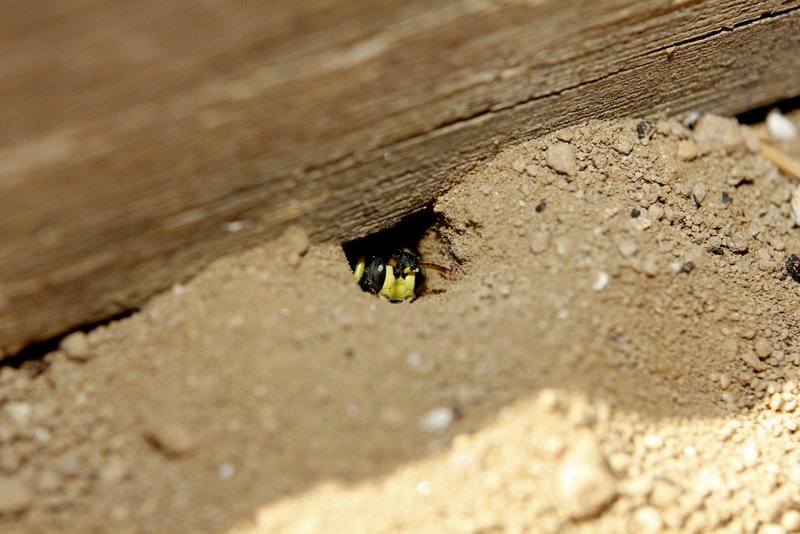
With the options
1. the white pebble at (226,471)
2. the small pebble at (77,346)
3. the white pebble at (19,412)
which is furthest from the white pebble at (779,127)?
the white pebble at (19,412)

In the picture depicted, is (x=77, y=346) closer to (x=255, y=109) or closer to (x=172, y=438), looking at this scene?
(x=172, y=438)

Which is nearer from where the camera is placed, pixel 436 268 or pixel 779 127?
pixel 436 268

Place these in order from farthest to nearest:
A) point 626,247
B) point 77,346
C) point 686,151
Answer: point 686,151 < point 626,247 < point 77,346

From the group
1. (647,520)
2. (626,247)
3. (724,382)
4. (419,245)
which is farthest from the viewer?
(419,245)

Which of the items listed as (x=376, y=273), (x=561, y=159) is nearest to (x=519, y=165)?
(x=561, y=159)

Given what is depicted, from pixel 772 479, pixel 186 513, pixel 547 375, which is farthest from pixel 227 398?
pixel 772 479

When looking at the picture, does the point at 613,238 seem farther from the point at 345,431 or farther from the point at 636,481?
the point at 345,431
